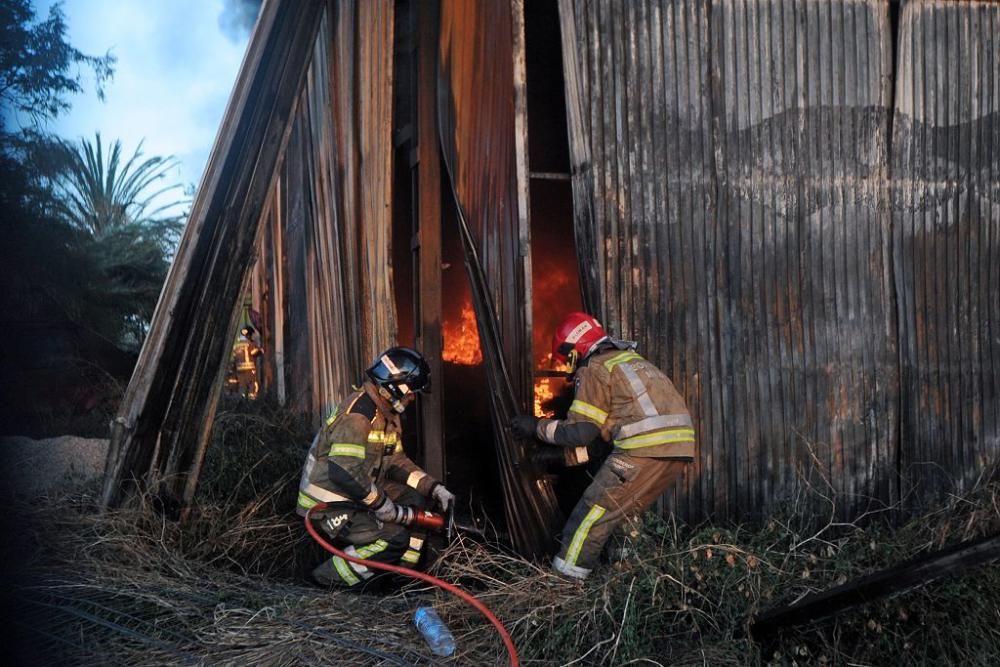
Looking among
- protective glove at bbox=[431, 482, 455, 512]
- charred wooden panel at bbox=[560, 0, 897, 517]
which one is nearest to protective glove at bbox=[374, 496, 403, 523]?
protective glove at bbox=[431, 482, 455, 512]

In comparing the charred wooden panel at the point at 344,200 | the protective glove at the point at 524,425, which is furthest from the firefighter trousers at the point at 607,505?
the charred wooden panel at the point at 344,200

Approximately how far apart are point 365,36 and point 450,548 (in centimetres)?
419

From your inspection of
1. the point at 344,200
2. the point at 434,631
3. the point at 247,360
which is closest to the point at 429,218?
the point at 344,200

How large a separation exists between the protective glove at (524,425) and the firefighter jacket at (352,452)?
0.90m

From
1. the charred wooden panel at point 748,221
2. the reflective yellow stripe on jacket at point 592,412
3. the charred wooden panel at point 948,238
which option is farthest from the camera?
the charred wooden panel at point 948,238

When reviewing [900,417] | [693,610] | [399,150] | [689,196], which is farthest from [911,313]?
[399,150]

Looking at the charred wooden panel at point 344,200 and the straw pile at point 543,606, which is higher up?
the charred wooden panel at point 344,200

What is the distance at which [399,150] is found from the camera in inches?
332

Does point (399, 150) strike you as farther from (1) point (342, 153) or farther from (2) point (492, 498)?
(2) point (492, 498)

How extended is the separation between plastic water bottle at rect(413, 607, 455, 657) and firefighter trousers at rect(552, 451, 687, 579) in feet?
2.65

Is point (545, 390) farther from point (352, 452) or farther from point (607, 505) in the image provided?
point (607, 505)

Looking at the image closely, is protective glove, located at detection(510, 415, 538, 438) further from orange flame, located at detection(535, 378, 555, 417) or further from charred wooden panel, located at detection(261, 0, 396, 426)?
orange flame, located at detection(535, 378, 555, 417)

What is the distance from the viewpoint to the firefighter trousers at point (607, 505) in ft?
17.9

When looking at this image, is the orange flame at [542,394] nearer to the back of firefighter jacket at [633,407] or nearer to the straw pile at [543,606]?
the straw pile at [543,606]
